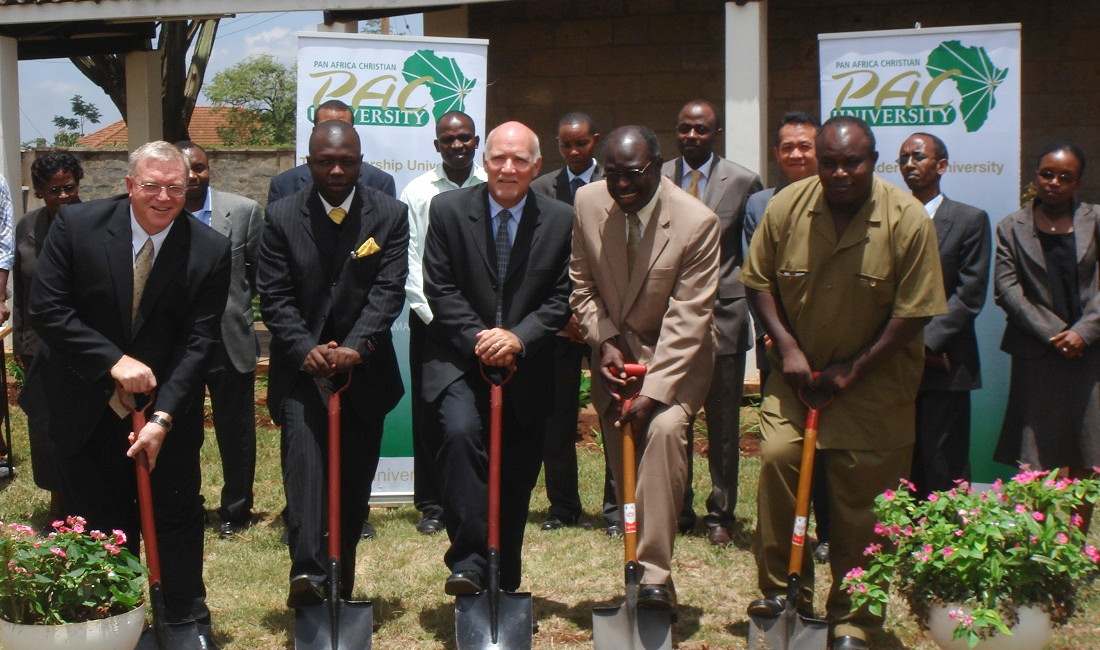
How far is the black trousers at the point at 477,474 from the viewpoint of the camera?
5125 millimetres

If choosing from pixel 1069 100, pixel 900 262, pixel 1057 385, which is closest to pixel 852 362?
pixel 900 262

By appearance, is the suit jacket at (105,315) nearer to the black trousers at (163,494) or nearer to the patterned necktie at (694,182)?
the black trousers at (163,494)

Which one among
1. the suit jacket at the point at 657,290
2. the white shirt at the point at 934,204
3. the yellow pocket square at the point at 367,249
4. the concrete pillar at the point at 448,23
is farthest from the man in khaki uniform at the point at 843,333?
the concrete pillar at the point at 448,23

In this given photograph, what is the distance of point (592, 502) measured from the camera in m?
7.71

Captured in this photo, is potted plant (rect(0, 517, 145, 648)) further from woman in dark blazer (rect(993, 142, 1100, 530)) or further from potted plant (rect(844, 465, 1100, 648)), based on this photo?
woman in dark blazer (rect(993, 142, 1100, 530))

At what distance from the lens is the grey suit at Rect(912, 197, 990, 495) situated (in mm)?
5988

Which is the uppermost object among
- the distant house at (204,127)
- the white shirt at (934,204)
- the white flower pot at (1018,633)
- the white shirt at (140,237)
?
the distant house at (204,127)

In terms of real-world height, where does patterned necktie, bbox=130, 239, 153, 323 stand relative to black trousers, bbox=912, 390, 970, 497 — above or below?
above

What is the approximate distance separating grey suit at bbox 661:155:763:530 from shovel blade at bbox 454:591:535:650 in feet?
6.63

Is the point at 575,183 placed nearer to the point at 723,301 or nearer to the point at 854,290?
the point at 723,301

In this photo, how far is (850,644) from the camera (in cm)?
494

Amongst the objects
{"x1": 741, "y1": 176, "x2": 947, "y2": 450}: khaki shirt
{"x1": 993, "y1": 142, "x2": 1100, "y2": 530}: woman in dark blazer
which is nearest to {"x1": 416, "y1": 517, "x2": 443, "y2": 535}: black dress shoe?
{"x1": 741, "y1": 176, "x2": 947, "y2": 450}: khaki shirt

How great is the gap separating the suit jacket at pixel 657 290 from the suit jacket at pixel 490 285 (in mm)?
130

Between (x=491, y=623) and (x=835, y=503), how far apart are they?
152 cm
